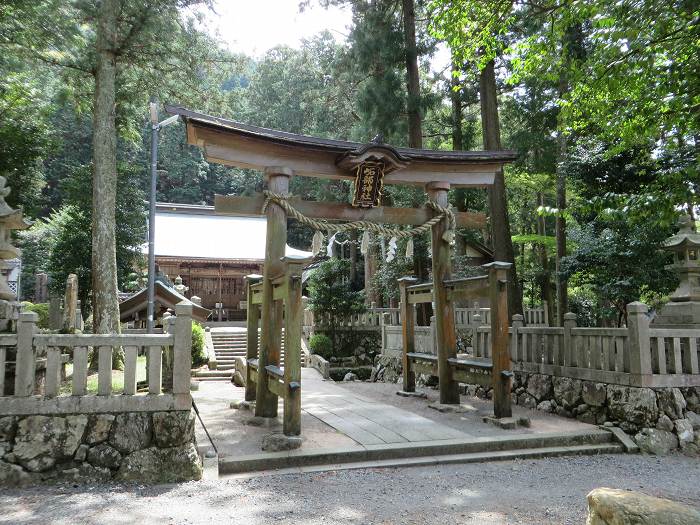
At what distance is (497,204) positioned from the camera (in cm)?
1309

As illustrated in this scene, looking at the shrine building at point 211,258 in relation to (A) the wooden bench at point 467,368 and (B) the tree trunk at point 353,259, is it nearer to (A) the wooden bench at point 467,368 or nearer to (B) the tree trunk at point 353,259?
(B) the tree trunk at point 353,259

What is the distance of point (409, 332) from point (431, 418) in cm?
246

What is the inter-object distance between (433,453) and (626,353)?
310 centimetres

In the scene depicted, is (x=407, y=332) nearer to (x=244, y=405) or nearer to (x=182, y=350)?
(x=244, y=405)

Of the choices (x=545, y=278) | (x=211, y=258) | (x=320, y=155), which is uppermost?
(x=211, y=258)

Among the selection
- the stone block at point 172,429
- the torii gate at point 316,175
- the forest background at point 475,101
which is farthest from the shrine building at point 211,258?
the stone block at point 172,429

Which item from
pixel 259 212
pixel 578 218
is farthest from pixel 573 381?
pixel 578 218

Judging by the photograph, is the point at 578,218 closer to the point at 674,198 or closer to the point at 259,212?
the point at 674,198

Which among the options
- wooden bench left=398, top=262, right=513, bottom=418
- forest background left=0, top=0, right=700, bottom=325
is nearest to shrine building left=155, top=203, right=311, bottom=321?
forest background left=0, top=0, right=700, bottom=325

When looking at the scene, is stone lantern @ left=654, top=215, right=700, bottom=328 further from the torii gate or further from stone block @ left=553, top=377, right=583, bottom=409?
the torii gate

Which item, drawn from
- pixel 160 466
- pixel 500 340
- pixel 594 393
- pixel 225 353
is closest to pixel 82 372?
pixel 160 466

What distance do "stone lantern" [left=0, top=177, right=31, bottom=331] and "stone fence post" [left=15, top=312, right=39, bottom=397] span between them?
762 millimetres

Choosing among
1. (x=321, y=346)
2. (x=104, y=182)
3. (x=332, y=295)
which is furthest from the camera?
(x=332, y=295)

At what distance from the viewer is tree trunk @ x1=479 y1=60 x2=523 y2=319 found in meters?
12.9
